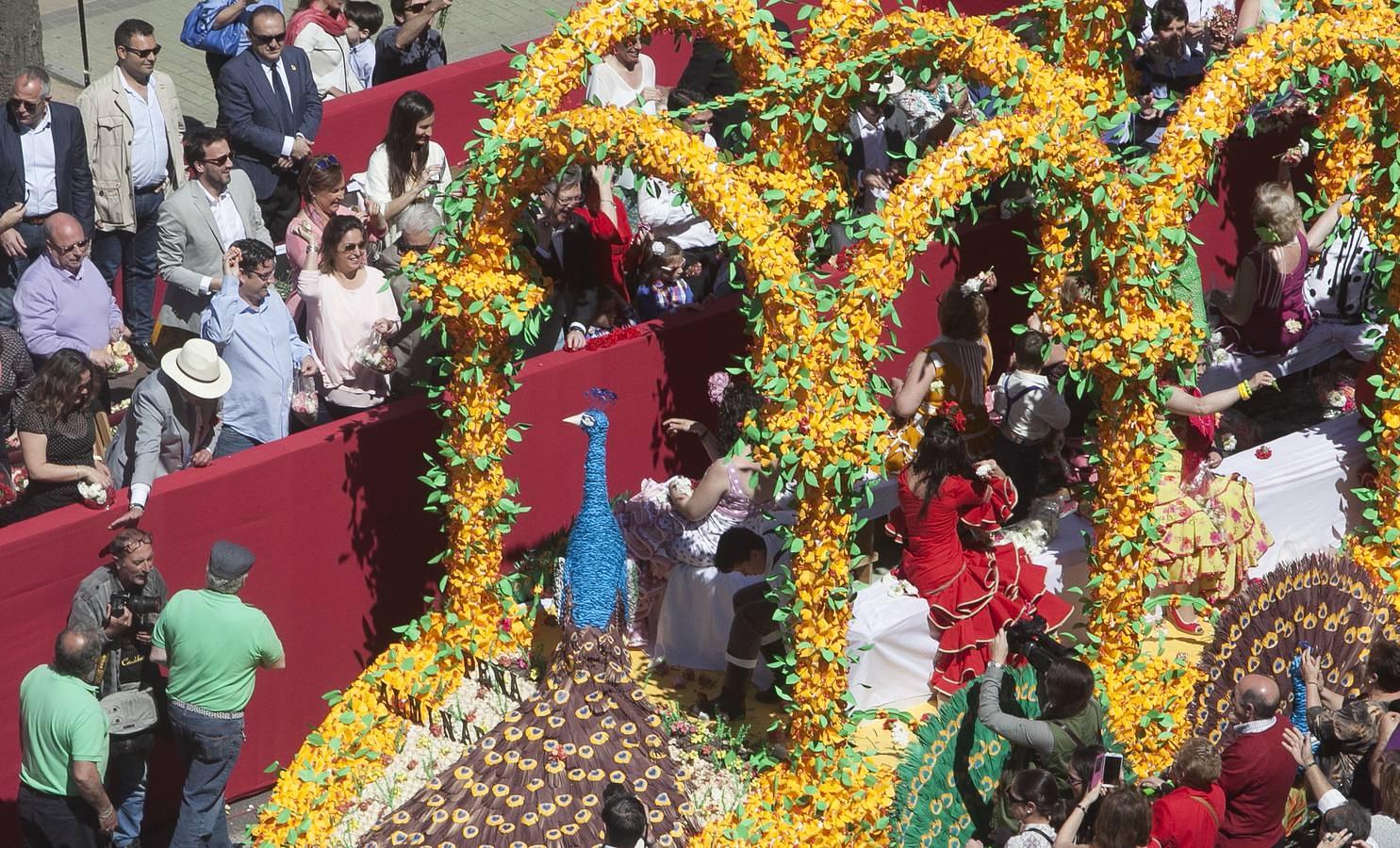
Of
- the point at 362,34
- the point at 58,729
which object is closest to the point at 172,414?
the point at 58,729

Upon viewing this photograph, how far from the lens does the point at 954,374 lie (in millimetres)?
10812

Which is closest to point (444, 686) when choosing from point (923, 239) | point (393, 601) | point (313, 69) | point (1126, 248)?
point (393, 601)

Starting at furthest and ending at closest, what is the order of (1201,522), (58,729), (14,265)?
(14,265)
(1201,522)
(58,729)

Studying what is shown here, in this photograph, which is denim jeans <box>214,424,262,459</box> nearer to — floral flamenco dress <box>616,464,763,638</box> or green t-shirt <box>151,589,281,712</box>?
green t-shirt <box>151,589,281,712</box>

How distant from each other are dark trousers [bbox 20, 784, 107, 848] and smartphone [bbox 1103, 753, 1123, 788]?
4184mm

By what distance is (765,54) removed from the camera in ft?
35.0

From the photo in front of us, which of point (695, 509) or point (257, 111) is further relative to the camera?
point (257, 111)

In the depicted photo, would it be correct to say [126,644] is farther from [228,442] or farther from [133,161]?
[133,161]

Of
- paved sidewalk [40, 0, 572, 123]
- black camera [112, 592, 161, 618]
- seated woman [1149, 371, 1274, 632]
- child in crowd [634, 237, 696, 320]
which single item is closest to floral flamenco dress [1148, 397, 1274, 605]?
seated woman [1149, 371, 1274, 632]

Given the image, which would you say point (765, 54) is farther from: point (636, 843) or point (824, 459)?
point (636, 843)

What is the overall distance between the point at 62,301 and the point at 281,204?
2158mm

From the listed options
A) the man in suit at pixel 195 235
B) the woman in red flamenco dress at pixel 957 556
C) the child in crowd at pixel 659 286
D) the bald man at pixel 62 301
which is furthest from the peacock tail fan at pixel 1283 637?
the bald man at pixel 62 301

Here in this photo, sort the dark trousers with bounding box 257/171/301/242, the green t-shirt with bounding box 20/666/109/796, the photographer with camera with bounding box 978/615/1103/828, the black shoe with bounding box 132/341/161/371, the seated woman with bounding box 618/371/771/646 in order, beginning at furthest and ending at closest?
1. the dark trousers with bounding box 257/171/301/242
2. the black shoe with bounding box 132/341/161/371
3. the seated woman with bounding box 618/371/771/646
4. the photographer with camera with bounding box 978/615/1103/828
5. the green t-shirt with bounding box 20/666/109/796

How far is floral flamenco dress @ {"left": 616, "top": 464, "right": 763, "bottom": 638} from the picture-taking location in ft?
33.5
